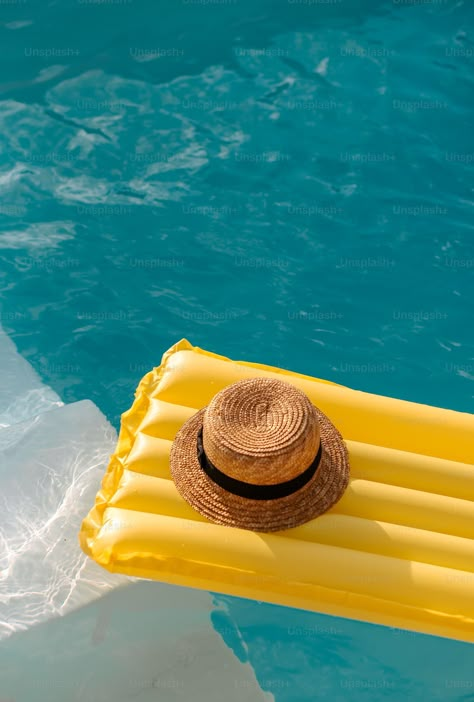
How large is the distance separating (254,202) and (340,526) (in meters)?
2.86

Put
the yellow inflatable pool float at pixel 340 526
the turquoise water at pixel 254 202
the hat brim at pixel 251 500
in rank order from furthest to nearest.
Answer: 1. the turquoise water at pixel 254 202
2. the hat brim at pixel 251 500
3. the yellow inflatable pool float at pixel 340 526

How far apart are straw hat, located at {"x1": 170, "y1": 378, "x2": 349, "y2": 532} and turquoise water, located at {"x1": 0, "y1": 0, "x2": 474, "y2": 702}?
2.71 ft

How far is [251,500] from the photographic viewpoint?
308 cm

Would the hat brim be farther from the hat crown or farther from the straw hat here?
the hat crown

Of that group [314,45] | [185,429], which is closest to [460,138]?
[314,45]

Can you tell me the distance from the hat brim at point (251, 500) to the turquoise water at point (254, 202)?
2.67ft

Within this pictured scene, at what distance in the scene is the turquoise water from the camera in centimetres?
472

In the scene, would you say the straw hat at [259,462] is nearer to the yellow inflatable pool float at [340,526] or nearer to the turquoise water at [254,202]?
the yellow inflatable pool float at [340,526]

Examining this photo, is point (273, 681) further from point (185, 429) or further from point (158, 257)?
point (158, 257)

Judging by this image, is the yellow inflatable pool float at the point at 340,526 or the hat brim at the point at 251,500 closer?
the yellow inflatable pool float at the point at 340,526

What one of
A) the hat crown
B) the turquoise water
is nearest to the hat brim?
the hat crown

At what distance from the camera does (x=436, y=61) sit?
6527 mm

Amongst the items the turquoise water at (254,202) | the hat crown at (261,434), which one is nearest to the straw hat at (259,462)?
the hat crown at (261,434)

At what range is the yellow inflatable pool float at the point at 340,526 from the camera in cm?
295
